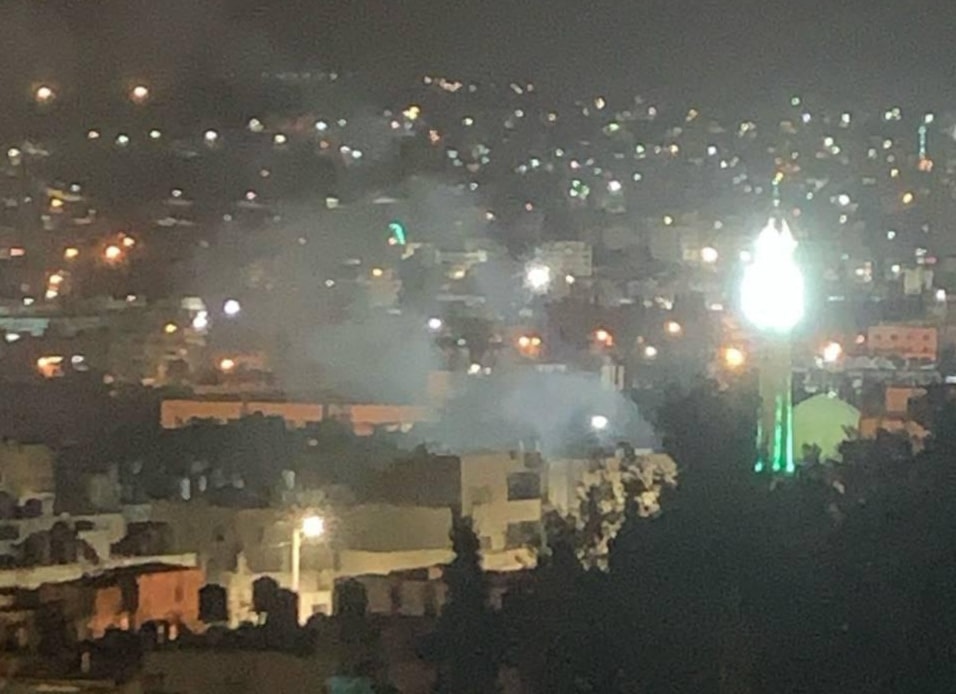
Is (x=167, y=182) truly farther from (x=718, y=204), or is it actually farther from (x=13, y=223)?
(x=718, y=204)

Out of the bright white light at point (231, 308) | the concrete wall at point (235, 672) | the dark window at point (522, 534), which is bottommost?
the concrete wall at point (235, 672)

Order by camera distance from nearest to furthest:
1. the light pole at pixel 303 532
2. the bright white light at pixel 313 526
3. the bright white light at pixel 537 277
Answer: the light pole at pixel 303 532
the bright white light at pixel 313 526
the bright white light at pixel 537 277

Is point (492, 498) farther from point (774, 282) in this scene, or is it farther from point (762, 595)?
point (762, 595)

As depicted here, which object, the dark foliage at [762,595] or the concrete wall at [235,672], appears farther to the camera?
the concrete wall at [235,672]

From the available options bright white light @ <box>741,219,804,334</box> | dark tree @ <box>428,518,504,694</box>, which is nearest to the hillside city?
dark tree @ <box>428,518,504,694</box>

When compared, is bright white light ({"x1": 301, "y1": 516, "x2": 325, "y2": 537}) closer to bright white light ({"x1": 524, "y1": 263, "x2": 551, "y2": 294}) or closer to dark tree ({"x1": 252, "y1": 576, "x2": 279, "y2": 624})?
dark tree ({"x1": 252, "y1": 576, "x2": 279, "y2": 624})

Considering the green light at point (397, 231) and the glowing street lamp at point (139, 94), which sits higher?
the glowing street lamp at point (139, 94)

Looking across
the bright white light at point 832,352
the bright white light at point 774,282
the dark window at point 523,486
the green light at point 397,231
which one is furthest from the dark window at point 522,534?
the green light at point 397,231

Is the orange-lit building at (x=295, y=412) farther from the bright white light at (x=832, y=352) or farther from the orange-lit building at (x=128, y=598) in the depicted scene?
the orange-lit building at (x=128, y=598)
